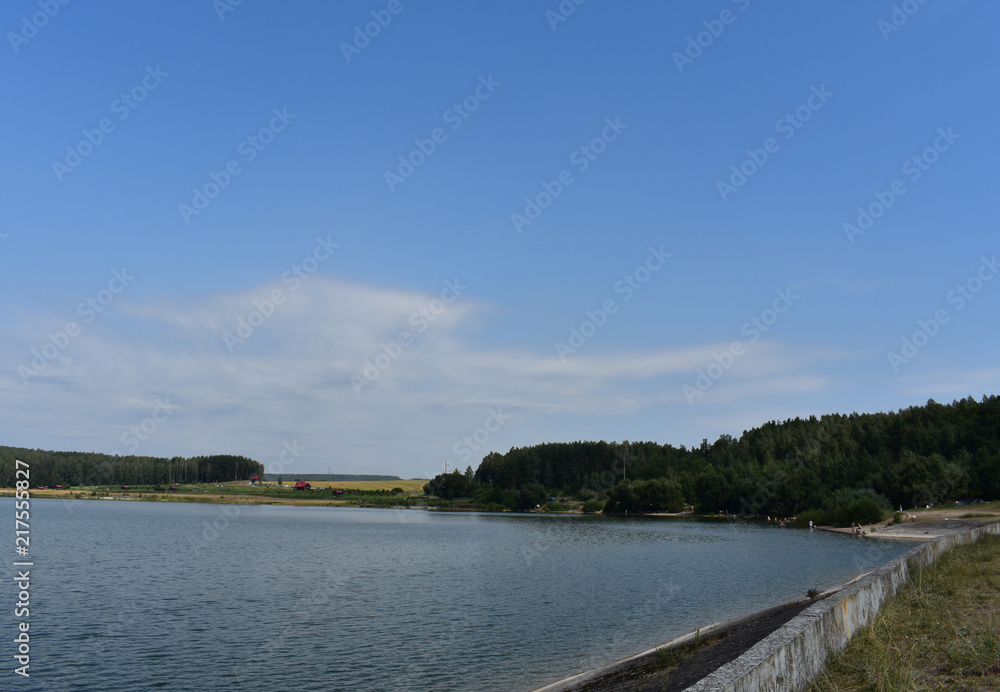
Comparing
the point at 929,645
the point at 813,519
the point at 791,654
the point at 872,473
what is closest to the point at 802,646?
the point at 791,654

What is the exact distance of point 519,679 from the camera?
25641 millimetres

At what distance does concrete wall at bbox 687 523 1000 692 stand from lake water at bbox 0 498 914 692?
14152mm

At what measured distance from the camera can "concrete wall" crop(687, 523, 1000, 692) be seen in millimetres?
9086

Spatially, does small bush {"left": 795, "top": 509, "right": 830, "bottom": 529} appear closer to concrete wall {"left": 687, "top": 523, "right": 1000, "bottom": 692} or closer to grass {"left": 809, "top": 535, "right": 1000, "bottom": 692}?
grass {"left": 809, "top": 535, "right": 1000, "bottom": 692}

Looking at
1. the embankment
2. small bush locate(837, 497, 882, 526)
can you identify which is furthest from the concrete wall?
small bush locate(837, 497, 882, 526)

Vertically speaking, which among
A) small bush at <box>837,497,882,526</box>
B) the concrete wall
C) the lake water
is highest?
the concrete wall

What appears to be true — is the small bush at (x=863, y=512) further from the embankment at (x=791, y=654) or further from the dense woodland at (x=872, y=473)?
the embankment at (x=791, y=654)

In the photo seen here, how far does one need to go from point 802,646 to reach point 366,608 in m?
34.1

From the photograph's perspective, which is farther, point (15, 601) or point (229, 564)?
point (229, 564)

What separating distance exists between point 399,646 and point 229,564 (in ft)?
126

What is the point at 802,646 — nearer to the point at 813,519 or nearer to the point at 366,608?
the point at 366,608

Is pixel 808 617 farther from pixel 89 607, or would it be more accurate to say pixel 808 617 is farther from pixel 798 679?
pixel 89 607

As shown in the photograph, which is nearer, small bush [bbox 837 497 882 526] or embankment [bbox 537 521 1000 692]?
embankment [bbox 537 521 1000 692]

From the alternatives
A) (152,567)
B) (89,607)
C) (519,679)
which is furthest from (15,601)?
(519,679)
